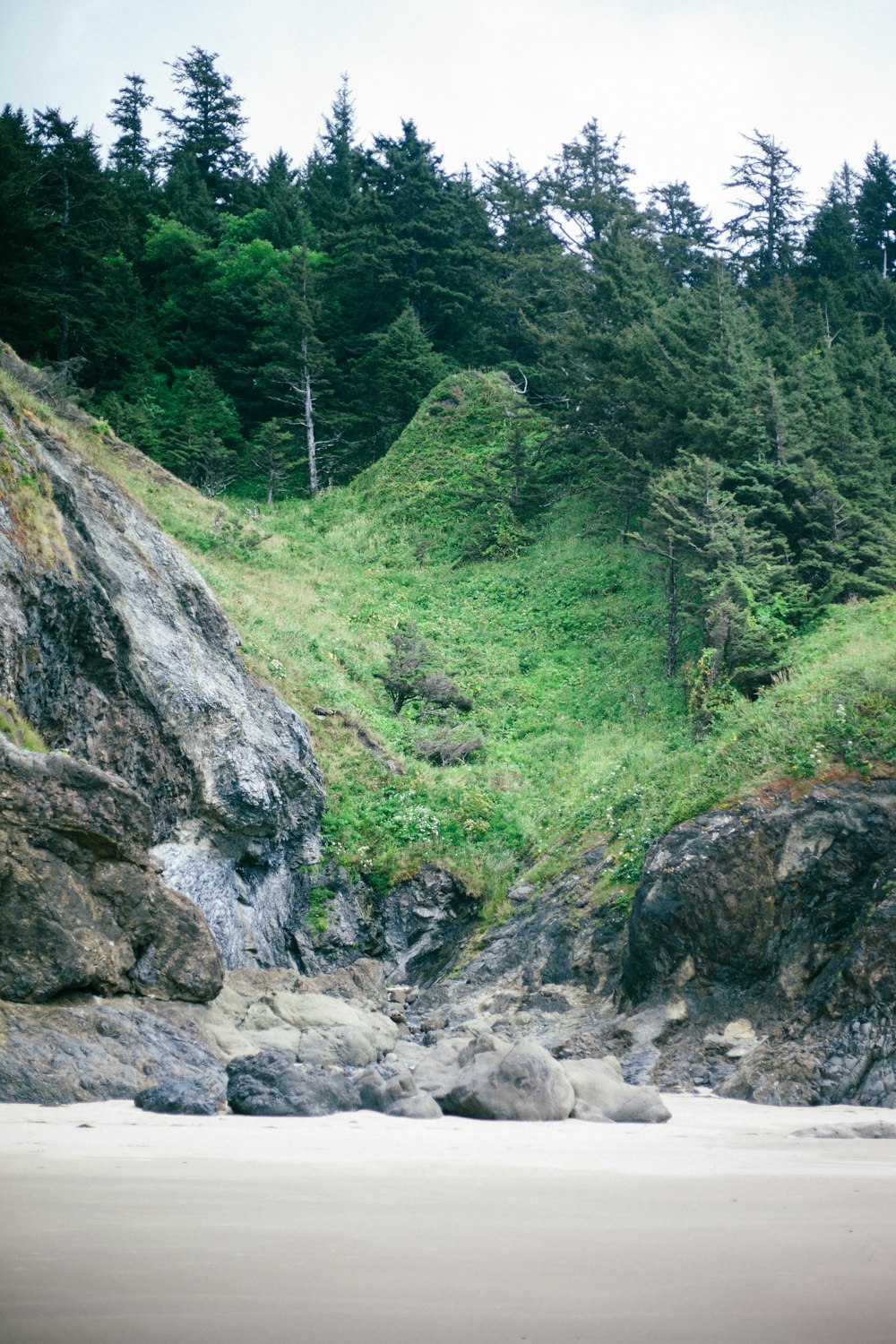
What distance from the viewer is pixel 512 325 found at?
1929 inches

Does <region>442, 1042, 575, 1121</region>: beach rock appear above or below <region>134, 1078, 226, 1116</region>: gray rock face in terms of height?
below

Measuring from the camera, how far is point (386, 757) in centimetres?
2334

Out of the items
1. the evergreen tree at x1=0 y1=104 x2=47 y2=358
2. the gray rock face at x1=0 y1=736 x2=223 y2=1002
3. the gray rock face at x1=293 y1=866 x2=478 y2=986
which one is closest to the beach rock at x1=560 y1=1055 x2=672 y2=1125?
the gray rock face at x1=0 y1=736 x2=223 y2=1002

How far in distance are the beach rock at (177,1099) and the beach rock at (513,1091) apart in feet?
6.89

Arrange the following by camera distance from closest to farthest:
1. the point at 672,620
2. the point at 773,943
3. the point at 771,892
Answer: the point at 773,943 → the point at 771,892 → the point at 672,620

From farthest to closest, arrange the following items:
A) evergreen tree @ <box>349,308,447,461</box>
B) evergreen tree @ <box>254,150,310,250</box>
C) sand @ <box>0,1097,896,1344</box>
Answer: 1. evergreen tree @ <box>254,150,310,250</box>
2. evergreen tree @ <box>349,308,447,461</box>
3. sand @ <box>0,1097,896,1344</box>

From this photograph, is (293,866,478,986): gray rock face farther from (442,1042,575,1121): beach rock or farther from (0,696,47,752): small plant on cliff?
(442,1042,575,1121): beach rock

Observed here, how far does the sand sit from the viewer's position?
313 cm

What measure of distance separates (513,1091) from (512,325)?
44.8 m

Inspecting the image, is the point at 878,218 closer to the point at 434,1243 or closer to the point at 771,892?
the point at 771,892

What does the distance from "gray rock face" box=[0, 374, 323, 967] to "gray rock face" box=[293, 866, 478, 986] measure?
2.09 ft

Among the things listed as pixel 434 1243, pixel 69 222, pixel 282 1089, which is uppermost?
pixel 69 222

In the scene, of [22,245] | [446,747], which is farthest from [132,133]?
A: [446,747]

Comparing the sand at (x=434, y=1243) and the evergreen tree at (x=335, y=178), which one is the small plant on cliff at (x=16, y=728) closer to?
the sand at (x=434, y=1243)
